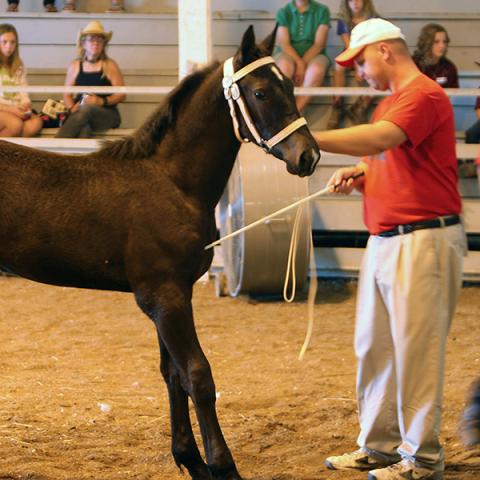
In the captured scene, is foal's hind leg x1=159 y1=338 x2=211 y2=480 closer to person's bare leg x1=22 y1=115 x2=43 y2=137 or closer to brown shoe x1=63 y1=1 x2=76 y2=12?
person's bare leg x1=22 y1=115 x2=43 y2=137

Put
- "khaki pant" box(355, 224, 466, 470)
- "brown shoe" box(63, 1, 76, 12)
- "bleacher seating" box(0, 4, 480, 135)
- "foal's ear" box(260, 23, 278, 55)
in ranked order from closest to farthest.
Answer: "khaki pant" box(355, 224, 466, 470) → "foal's ear" box(260, 23, 278, 55) → "bleacher seating" box(0, 4, 480, 135) → "brown shoe" box(63, 1, 76, 12)

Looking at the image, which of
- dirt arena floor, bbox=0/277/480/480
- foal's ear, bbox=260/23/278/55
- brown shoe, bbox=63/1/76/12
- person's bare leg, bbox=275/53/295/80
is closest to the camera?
foal's ear, bbox=260/23/278/55

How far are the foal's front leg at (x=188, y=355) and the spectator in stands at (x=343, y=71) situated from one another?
256 inches

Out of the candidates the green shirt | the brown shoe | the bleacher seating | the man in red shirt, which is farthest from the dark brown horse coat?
the brown shoe

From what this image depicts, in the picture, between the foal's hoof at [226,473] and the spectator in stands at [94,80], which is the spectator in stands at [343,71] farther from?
the foal's hoof at [226,473]

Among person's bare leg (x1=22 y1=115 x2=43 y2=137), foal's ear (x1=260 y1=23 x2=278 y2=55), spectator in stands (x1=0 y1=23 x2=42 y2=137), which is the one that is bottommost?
person's bare leg (x1=22 y1=115 x2=43 y2=137)

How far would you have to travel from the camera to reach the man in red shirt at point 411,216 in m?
3.67

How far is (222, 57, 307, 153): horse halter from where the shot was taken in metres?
3.84

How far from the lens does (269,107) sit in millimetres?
3869

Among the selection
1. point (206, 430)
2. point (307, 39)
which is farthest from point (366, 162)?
point (307, 39)

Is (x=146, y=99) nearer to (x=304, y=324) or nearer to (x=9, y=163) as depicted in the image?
(x=304, y=324)

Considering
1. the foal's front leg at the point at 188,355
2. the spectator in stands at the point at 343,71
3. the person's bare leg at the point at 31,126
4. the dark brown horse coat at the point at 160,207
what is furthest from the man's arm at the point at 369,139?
the person's bare leg at the point at 31,126

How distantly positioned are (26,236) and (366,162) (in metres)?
1.48

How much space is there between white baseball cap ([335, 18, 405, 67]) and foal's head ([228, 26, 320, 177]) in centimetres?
29
